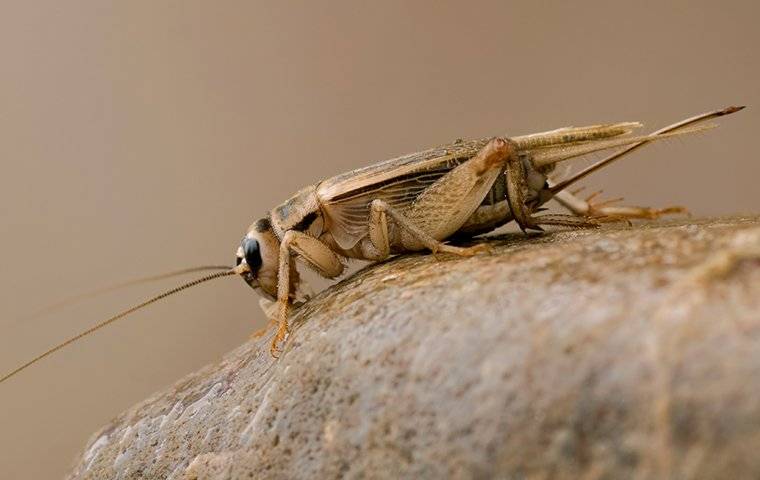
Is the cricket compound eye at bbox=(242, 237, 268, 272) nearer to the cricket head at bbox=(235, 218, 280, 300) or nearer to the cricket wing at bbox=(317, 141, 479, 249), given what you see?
the cricket head at bbox=(235, 218, 280, 300)

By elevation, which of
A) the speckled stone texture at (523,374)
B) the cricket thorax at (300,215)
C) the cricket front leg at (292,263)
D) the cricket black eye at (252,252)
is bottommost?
the speckled stone texture at (523,374)

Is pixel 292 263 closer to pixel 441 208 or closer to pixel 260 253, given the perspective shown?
pixel 260 253

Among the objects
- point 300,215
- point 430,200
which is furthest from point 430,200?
point 300,215

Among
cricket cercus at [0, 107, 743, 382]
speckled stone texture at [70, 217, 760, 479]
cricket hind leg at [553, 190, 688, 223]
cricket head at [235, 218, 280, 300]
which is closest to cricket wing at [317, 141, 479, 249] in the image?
cricket cercus at [0, 107, 743, 382]

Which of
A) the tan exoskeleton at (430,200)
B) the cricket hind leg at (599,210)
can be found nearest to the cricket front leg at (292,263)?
the tan exoskeleton at (430,200)

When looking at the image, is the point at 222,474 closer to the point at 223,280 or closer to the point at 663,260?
the point at 663,260

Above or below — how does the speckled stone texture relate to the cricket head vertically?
below

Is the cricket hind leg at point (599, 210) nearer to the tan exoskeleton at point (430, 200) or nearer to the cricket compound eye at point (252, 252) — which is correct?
the tan exoskeleton at point (430, 200)
